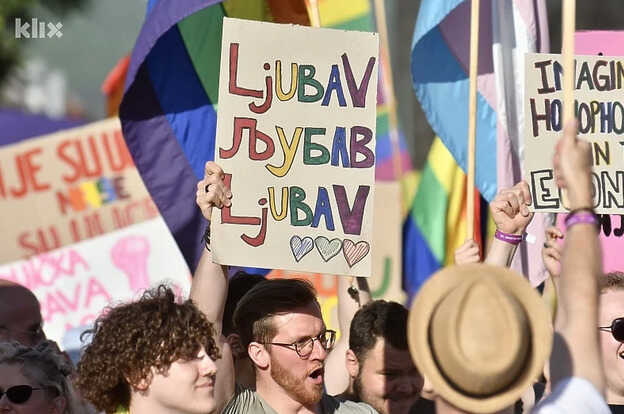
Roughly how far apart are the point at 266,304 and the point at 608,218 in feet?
5.61

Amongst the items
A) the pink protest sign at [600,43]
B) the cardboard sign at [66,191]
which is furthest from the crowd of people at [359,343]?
the cardboard sign at [66,191]

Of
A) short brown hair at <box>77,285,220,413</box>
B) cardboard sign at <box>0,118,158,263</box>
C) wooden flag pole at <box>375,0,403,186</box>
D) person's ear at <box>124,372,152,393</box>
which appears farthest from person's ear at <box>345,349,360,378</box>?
cardboard sign at <box>0,118,158,263</box>

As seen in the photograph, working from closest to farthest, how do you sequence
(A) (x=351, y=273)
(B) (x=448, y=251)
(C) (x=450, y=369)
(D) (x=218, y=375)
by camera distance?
(C) (x=450, y=369), (D) (x=218, y=375), (A) (x=351, y=273), (B) (x=448, y=251)

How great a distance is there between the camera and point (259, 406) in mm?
4199

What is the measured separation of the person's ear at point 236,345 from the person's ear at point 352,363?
1.82ft

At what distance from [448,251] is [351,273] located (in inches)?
135

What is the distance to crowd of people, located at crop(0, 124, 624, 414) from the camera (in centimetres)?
296

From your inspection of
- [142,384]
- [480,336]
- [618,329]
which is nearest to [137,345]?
[142,384]

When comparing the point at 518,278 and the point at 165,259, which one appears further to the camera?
the point at 165,259

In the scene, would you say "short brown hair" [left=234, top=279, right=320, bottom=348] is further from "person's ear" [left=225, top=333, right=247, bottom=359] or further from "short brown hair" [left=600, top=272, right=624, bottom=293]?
"short brown hair" [left=600, top=272, right=624, bottom=293]

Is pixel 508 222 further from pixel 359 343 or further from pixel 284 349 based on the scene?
pixel 284 349

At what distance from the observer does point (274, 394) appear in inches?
167

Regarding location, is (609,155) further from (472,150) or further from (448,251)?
(448,251)

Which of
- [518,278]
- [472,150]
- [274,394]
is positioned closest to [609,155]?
[472,150]
